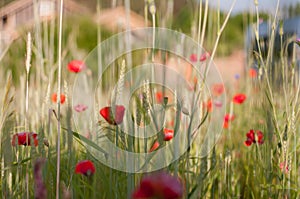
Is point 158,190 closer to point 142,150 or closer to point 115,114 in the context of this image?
point 115,114

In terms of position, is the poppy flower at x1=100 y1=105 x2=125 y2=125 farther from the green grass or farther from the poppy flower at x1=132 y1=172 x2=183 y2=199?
the poppy flower at x1=132 y1=172 x2=183 y2=199

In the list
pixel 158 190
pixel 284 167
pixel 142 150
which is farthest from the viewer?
pixel 142 150

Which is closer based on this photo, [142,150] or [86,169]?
[86,169]

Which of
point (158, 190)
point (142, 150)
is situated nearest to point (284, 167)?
point (142, 150)

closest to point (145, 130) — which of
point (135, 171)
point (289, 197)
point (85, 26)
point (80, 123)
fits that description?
point (135, 171)

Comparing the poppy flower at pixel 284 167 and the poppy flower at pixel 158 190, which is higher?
the poppy flower at pixel 158 190

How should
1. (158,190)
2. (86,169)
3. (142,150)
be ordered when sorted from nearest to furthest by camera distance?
(158,190)
(86,169)
(142,150)

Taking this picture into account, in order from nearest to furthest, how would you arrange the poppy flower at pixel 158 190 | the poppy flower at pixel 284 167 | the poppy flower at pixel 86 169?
1. the poppy flower at pixel 158 190
2. the poppy flower at pixel 86 169
3. the poppy flower at pixel 284 167

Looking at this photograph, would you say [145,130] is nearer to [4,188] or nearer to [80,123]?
[4,188]

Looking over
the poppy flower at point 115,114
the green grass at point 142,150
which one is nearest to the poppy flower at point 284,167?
the green grass at point 142,150

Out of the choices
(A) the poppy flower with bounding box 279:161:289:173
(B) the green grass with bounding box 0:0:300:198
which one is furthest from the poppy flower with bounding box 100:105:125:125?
(A) the poppy flower with bounding box 279:161:289:173

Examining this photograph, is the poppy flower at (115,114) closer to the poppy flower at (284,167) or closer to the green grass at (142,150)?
the green grass at (142,150)

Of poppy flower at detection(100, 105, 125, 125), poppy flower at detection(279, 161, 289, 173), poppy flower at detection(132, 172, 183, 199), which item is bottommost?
poppy flower at detection(279, 161, 289, 173)

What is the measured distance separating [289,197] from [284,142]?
11cm
